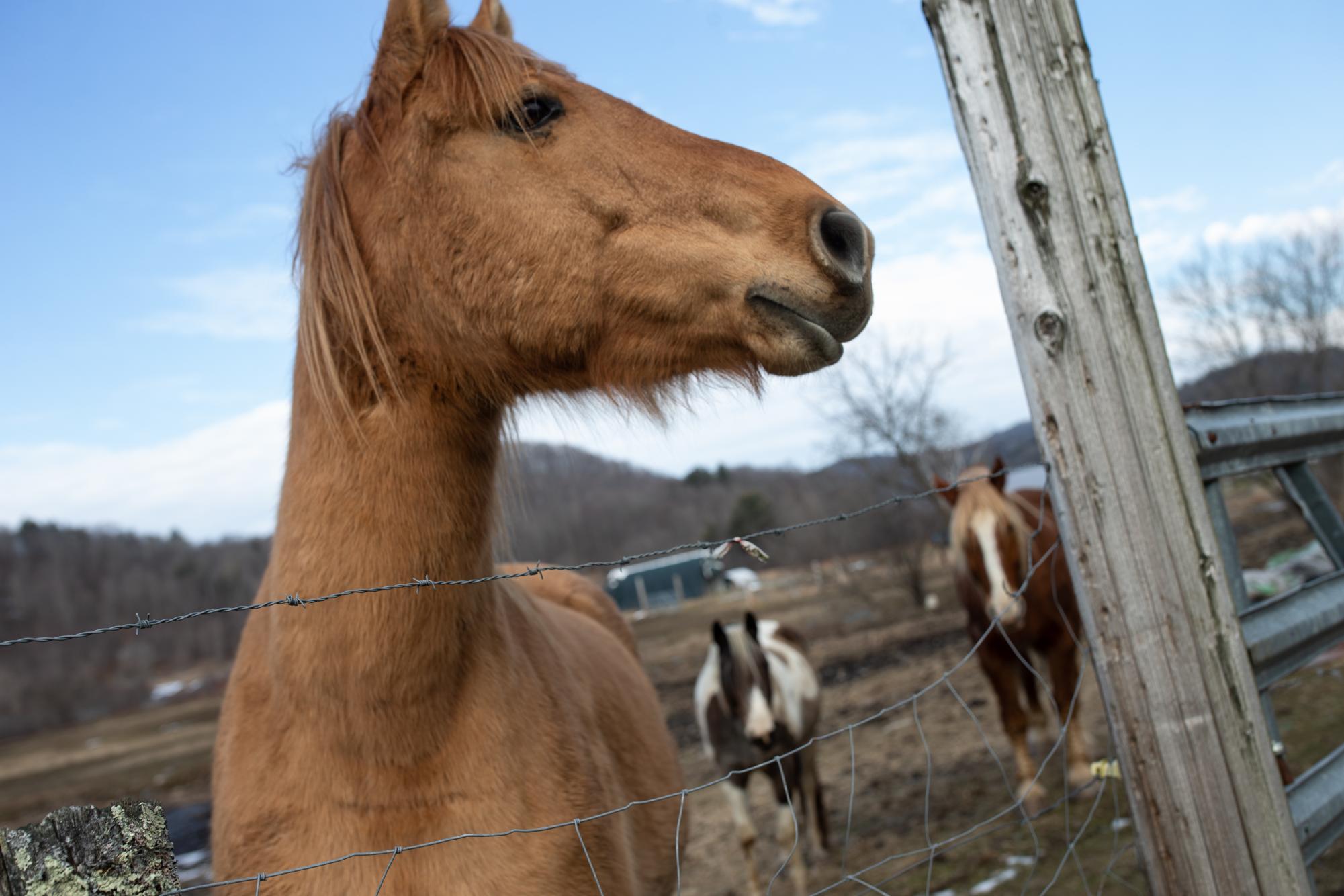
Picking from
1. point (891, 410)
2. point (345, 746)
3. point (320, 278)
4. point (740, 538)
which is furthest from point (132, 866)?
point (891, 410)

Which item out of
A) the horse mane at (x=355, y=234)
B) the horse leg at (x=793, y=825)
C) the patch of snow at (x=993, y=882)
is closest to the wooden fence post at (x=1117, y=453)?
the horse mane at (x=355, y=234)

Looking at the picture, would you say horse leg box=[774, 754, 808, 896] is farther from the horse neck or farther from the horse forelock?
the horse neck

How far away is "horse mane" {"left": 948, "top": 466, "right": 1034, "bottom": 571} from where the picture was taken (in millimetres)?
5969

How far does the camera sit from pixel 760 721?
18.0 feet

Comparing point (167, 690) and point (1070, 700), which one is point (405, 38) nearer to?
point (1070, 700)

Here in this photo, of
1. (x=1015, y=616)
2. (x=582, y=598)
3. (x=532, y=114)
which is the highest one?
(x=532, y=114)

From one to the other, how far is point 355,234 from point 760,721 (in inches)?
175

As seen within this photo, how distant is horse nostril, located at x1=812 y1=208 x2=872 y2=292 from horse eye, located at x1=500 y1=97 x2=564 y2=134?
0.70 m

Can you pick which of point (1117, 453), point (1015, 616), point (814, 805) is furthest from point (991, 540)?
point (1117, 453)

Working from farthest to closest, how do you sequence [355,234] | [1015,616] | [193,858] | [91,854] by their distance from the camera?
[193,858]
[1015,616]
[355,234]
[91,854]

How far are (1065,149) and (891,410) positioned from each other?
46.8 feet

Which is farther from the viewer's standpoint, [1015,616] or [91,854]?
[1015,616]

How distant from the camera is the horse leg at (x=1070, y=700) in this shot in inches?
227

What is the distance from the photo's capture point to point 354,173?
195 centimetres
